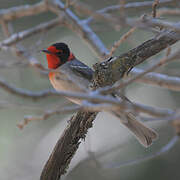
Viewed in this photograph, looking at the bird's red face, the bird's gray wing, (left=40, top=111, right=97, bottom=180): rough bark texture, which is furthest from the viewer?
the bird's red face

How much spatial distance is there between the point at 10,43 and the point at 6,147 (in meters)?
3.17

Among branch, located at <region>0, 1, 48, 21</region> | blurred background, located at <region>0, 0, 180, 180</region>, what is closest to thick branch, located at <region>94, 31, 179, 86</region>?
branch, located at <region>0, 1, 48, 21</region>

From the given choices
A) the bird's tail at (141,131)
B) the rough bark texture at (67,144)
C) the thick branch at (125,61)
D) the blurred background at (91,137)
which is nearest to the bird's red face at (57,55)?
the blurred background at (91,137)

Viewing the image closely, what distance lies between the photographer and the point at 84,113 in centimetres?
373

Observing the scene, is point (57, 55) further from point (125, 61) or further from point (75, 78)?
point (125, 61)

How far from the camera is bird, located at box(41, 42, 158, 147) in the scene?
177 inches

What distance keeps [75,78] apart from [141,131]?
1.32m

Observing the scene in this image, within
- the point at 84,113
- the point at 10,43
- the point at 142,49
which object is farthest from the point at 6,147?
the point at 142,49

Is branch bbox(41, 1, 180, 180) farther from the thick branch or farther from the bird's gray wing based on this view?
the bird's gray wing

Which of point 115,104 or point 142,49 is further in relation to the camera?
point 142,49

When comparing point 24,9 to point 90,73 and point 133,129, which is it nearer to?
point 90,73

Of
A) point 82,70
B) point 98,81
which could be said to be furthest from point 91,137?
point 98,81

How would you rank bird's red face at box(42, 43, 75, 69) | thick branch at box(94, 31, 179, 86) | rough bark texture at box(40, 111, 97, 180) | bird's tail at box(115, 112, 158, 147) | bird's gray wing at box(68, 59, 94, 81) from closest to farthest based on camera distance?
thick branch at box(94, 31, 179, 86), rough bark texture at box(40, 111, 97, 180), bird's tail at box(115, 112, 158, 147), bird's gray wing at box(68, 59, 94, 81), bird's red face at box(42, 43, 75, 69)

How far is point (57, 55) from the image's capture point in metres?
5.94
